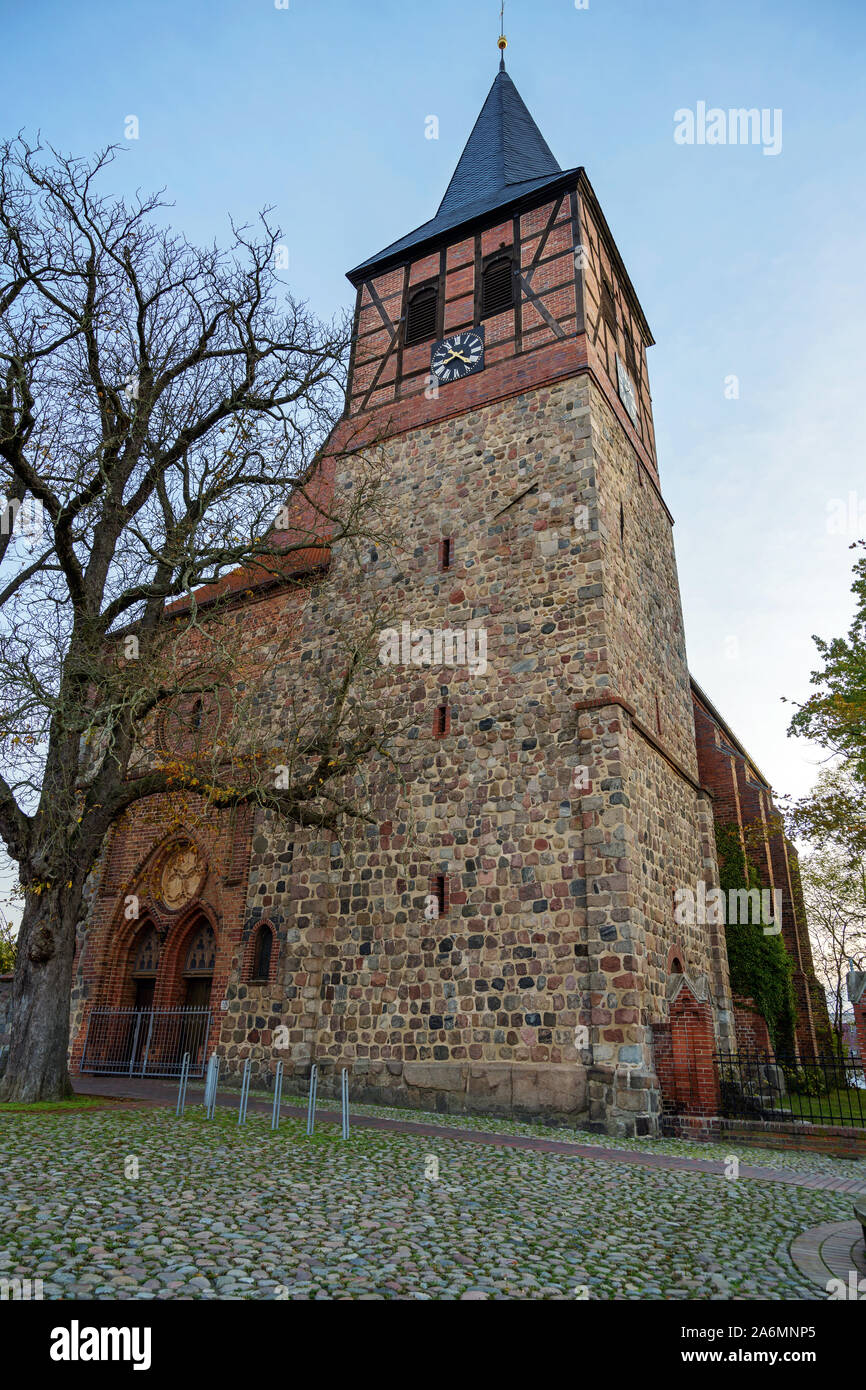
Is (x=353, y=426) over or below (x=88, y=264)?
over

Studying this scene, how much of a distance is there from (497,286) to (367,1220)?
16.5 meters

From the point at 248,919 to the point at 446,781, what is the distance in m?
4.37

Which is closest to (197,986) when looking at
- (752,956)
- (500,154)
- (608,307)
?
(752,956)

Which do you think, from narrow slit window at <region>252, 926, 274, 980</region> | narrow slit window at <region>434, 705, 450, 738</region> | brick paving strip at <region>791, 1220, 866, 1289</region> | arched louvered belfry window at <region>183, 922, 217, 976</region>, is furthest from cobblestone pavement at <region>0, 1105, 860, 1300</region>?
arched louvered belfry window at <region>183, 922, 217, 976</region>

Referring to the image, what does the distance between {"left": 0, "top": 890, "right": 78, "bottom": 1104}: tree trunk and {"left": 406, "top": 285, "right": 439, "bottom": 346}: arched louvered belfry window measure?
13.3 metres

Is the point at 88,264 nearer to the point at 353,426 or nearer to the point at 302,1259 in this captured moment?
the point at 353,426

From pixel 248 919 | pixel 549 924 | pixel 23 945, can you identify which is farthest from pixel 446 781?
pixel 23 945

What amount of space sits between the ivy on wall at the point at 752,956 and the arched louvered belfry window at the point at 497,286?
38.9ft

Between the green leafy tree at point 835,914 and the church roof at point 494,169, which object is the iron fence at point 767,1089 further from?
the church roof at point 494,169

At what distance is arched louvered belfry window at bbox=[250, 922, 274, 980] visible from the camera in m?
13.6

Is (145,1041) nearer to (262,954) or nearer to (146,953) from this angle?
(146,953)

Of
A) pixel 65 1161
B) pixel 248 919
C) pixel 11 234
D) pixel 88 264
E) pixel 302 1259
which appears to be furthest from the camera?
pixel 248 919
